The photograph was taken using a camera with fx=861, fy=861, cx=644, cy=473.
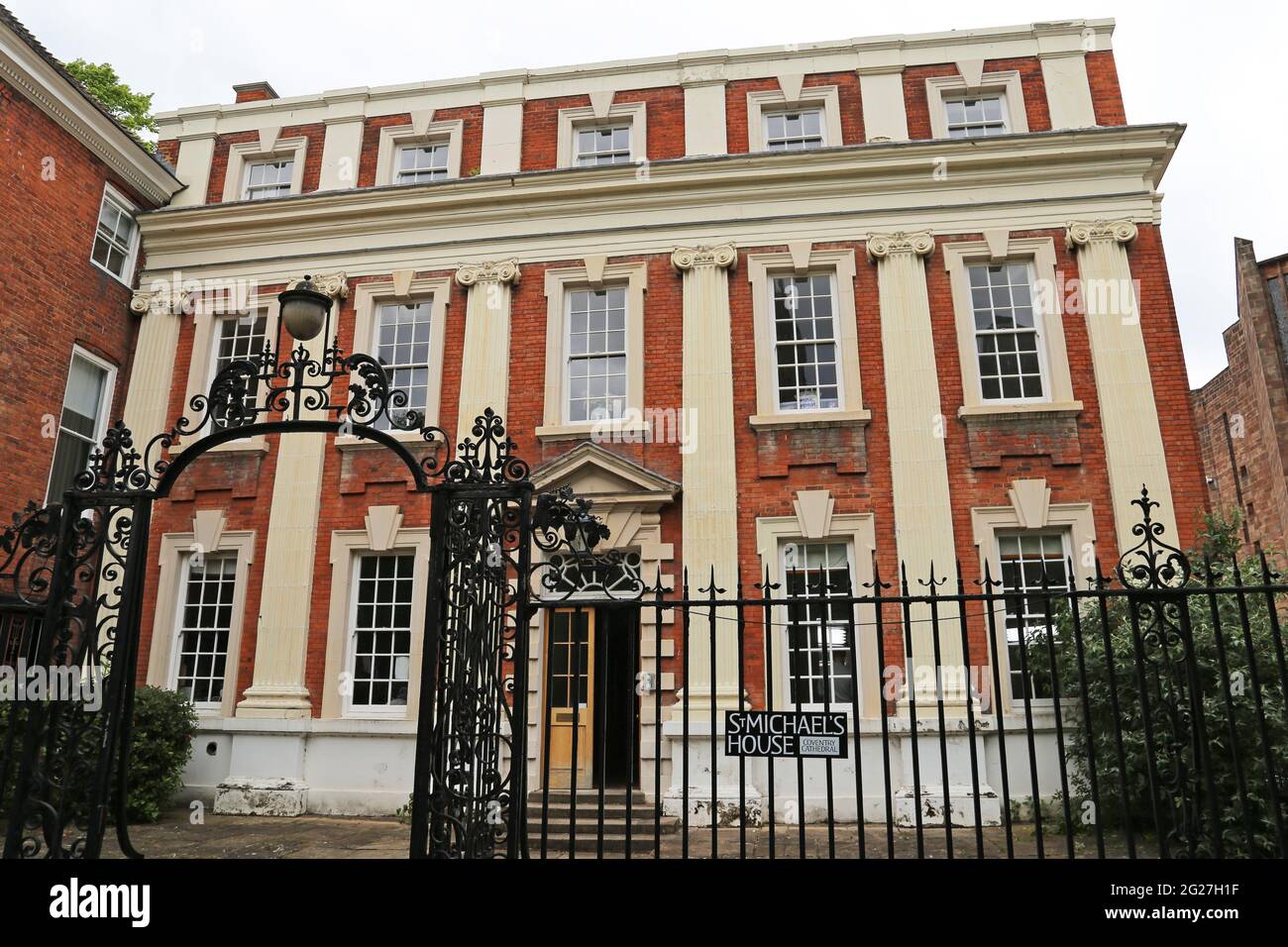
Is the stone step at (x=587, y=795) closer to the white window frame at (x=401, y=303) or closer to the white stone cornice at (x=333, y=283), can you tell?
the white window frame at (x=401, y=303)

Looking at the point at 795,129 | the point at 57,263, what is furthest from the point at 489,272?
the point at 57,263

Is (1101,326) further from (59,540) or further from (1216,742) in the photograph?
(59,540)

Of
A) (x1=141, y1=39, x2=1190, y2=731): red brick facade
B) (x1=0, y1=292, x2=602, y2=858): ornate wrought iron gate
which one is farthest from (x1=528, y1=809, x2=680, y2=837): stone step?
(x1=0, y1=292, x2=602, y2=858): ornate wrought iron gate

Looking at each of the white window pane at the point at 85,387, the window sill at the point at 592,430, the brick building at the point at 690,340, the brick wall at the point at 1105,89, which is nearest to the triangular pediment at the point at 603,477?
the brick building at the point at 690,340

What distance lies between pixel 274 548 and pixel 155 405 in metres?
3.39

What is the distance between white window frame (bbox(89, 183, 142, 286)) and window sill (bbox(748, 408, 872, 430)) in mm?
10770

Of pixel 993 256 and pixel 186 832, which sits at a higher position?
pixel 993 256

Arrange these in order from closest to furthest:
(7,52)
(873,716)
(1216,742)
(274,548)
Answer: (1216,742), (873,716), (7,52), (274,548)

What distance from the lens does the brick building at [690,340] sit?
1191 centimetres

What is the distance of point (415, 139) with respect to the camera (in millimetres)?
15016

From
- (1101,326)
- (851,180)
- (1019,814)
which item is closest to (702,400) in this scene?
(851,180)

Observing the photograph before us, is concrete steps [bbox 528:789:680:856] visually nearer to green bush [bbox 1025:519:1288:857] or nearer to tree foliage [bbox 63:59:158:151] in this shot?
green bush [bbox 1025:519:1288:857]

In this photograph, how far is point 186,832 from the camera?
10414 mm

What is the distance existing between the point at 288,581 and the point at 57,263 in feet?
19.7
